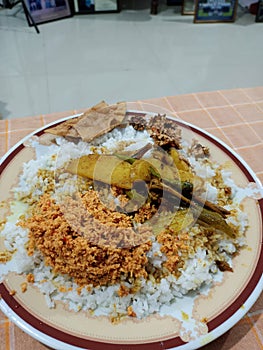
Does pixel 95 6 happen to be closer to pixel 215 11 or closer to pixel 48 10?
pixel 48 10

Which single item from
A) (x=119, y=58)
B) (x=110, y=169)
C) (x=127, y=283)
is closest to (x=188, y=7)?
(x=119, y=58)

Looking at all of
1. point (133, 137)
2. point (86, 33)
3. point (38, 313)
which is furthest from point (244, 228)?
point (86, 33)

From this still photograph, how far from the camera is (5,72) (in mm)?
3332

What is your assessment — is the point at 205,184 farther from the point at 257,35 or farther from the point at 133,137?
A: the point at 257,35

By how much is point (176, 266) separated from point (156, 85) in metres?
2.44

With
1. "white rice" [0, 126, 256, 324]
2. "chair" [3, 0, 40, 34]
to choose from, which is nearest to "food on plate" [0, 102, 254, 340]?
"white rice" [0, 126, 256, 324]

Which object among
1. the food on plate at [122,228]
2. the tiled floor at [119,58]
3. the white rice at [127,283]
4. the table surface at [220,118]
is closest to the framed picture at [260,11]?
the tiled floor at [119,58]

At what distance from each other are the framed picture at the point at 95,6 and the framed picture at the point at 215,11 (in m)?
1.02

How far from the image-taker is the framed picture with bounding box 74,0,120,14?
4219 mm

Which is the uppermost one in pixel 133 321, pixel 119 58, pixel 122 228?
pixel 122 228

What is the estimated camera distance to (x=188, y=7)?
171 inches

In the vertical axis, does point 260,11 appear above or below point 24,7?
below

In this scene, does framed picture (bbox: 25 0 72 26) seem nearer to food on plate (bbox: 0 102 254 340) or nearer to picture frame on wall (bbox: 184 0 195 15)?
picture frame on wall (bbox: 184 0 195 15)

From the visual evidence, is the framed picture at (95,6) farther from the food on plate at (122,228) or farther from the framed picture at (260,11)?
the food on plate at (122,228)
